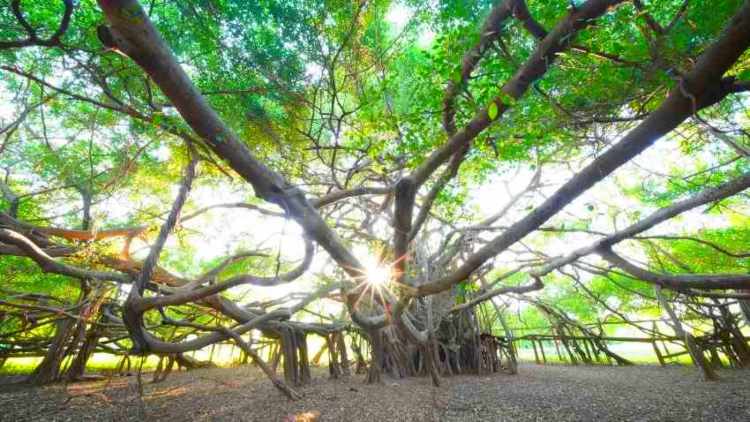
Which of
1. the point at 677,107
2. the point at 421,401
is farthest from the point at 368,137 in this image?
the point at 421,401

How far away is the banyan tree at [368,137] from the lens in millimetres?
1798

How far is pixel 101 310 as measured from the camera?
201 inches

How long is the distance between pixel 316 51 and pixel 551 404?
14.9ft

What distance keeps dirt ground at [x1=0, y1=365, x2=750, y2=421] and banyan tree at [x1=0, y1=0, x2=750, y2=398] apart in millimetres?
585

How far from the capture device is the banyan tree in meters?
1.80

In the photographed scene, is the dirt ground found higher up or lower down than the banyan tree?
lower down

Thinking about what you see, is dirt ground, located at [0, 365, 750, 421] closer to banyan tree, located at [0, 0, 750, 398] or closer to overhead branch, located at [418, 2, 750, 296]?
banyan tree, located at [0, 0, 750, 398]

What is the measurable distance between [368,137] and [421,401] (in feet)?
10.3

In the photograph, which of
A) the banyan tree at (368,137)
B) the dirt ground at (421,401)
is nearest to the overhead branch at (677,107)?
the banyan tree at (368,137)

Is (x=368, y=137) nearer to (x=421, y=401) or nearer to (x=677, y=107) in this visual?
(x=677, y=107)

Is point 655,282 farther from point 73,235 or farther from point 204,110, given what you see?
point 73,235

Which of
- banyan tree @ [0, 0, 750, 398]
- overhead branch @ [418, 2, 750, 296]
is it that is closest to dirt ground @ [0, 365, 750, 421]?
banyan tree @ [0, 0, 750, 398]

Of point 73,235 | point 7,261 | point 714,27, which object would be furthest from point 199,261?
point 714,27

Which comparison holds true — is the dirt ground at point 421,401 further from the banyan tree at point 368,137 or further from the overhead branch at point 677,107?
the overhead branch at point 677,107
